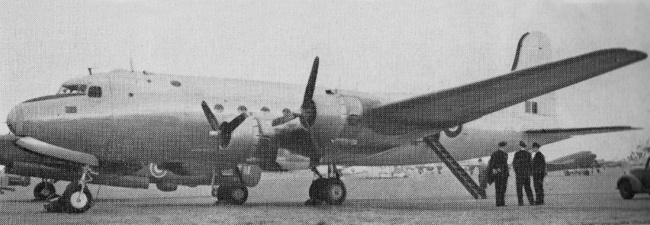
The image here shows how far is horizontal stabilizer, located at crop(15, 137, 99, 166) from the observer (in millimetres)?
10548

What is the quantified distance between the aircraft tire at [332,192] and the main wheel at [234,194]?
2.66m

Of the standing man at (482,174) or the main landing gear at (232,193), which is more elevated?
the standing man at (482,174)

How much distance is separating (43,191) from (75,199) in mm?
10703

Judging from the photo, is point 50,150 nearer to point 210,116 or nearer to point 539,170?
point 210,116

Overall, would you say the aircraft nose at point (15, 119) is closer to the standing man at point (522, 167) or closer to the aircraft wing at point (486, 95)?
the aircraft wing at point (486, 95)

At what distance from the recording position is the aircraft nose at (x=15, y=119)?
994 cm

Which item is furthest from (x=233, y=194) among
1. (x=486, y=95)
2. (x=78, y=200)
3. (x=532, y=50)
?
(x=532, y=50)

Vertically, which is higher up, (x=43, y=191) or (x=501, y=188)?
(x=501, y=188)

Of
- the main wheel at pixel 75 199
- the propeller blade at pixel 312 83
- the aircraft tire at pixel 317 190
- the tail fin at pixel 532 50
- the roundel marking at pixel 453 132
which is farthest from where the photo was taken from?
the tail fin at pixel 532 50

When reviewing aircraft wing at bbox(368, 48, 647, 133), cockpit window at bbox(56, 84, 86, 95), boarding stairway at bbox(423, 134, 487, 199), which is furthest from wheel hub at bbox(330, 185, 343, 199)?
cockpit window at bbox(56, 84, 86, 95)

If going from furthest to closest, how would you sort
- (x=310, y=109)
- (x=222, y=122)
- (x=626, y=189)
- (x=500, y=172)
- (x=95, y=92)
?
(x=222, y=122) → (x=95, y=92) → (x=500, y=172) → (x=310, y=109) → (x=626, y=189)

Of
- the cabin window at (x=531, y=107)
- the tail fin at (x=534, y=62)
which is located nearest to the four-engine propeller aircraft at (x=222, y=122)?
the tail fin at (x=534, y=62)

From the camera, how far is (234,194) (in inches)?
560

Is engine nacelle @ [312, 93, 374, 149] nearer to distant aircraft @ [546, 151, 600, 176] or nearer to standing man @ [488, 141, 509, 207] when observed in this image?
standing man @ [488, 141, 509, 207]
